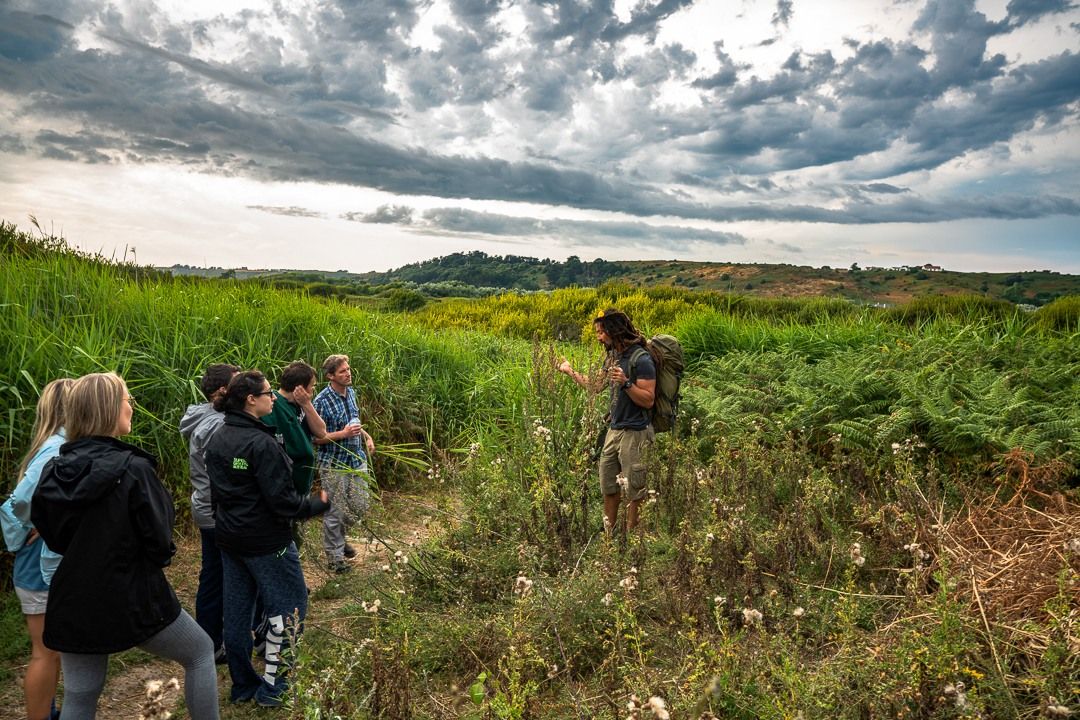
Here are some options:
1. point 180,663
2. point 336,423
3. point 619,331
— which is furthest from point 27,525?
point 619,331

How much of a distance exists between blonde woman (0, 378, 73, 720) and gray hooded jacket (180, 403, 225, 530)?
1054mm

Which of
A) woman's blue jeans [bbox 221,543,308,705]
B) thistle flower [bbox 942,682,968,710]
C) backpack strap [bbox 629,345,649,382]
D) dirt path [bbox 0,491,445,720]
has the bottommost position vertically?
dirt path [bbox 0,491,445,720]

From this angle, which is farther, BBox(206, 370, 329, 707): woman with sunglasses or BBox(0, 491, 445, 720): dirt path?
BBox(0, 491, 445, 720): dirt path

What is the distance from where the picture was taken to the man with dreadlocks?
6094 mm

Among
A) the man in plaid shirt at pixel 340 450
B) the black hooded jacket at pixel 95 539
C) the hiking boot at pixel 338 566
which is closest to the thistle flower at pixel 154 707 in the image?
the black hooded jacket at pixel 95 539

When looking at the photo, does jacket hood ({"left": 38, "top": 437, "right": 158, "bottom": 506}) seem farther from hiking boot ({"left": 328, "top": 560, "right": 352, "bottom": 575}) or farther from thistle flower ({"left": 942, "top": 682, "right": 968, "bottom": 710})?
thistle flower ({"left": 942, "top": 682, "right": 968, "bottom": 710})

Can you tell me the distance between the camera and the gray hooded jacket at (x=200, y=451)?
15.4 feet

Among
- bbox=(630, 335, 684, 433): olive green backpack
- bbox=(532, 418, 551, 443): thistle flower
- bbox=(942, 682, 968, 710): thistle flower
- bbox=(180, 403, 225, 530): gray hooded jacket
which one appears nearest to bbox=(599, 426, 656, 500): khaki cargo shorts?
bbox=(630, 335, 684, 433): olive green backpack

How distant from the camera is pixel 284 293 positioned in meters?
11.2

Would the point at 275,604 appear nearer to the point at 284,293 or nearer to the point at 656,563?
the point at 656,563

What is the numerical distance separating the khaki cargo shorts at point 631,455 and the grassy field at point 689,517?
0.26 metres

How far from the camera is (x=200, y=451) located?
4.79 m

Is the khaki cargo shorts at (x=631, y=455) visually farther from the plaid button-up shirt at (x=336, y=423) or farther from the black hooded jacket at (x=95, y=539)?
the black hooded jacket at (x=95, y=539)

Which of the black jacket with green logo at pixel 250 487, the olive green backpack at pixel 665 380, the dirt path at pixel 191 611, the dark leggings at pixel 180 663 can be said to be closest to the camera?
the dark leggings at pixel 180 663
